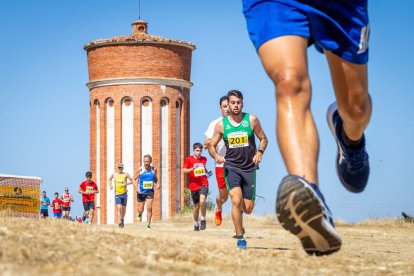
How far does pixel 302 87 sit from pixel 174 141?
1921 inches

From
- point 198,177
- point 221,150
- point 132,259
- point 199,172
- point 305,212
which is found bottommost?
point 132,259

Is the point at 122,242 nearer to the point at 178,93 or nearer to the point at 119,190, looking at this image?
the point at 119,190

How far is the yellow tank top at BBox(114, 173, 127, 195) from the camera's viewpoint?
2530 centimetres

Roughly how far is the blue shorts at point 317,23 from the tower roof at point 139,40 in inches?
1819

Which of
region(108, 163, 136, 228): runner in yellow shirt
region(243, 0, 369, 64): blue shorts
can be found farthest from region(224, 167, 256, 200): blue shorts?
region(108, 163, 136, 228): runner in yellow shirt

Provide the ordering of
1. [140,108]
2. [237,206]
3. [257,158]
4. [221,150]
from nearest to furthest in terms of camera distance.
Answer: [237,206] < [257,158] < [221,150] < [140,108]

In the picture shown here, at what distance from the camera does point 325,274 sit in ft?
17.9

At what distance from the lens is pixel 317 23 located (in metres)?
5.86

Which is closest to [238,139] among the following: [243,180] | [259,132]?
[259,132]

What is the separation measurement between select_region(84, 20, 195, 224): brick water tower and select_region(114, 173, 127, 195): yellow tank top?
2613 cm

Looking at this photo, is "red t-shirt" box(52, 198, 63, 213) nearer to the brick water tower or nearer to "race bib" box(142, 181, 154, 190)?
the brick water tower

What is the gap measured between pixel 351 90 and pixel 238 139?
779 cm

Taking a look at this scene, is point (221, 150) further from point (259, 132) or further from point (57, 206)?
point (57, 206)

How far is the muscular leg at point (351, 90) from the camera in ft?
20.3
